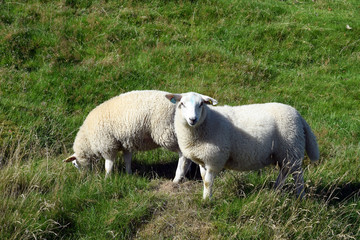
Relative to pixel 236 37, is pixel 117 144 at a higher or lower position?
lower

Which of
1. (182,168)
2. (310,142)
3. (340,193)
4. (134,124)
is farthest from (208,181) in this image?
(340,193)

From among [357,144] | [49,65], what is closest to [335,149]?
[357,144]

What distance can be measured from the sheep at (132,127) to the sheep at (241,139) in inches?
47.9

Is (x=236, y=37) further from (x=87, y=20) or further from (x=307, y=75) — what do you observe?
(x=87, y=20)

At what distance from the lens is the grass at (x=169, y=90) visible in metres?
5.07

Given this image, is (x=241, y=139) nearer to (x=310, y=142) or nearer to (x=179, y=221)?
(x=310, y=142)

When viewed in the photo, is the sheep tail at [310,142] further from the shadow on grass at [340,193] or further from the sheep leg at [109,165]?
the sheep leg at [109,165]

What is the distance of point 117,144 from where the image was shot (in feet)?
23.5

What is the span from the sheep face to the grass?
1.01 meters

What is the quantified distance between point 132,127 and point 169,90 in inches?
110

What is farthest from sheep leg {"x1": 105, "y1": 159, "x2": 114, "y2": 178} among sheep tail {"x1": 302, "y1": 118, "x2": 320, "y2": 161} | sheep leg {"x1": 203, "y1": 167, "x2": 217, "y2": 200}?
sheep tail {"x1": 302, "y1": 118, "x2": 320, "y2": 161}

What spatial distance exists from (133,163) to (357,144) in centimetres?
416

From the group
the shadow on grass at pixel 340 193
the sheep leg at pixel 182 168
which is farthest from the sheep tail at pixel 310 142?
the sheep leg at pixel 182 168

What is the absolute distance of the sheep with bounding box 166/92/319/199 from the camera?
18.1 ft
